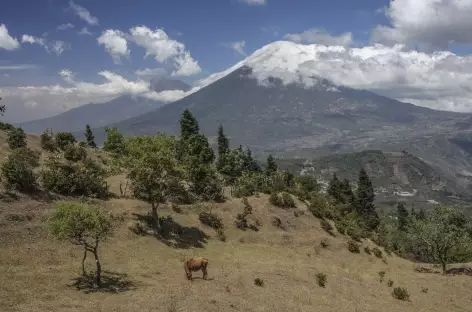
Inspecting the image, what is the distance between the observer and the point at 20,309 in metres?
24.7

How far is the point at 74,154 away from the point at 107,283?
40.6m

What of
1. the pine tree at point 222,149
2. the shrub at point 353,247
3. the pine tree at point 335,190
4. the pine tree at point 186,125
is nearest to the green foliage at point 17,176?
the shrub at point 353,247

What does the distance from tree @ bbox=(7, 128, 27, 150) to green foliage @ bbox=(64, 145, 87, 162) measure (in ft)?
20.6

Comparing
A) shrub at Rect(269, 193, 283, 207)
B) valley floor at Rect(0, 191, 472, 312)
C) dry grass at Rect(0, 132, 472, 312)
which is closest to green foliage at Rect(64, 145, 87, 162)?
dry grass at Rect(0, 132, 472, 312)

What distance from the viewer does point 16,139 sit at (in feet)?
211

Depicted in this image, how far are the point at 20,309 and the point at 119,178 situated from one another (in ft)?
134

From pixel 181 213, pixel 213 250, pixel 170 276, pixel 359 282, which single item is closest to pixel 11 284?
pixel 170 276

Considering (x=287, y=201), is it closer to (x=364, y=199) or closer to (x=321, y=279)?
(x=321, y=279)

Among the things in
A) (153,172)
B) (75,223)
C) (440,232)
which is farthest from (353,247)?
(75,223)

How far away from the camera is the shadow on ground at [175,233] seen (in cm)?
4878

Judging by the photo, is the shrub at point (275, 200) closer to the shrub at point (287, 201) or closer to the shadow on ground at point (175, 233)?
the shrub at point (287, 201)

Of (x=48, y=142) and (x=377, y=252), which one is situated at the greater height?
(x=48, y=142)

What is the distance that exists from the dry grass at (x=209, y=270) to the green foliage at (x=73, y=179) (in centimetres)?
326

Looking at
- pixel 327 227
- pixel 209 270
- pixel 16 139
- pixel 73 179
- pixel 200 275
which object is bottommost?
pixel 327 227
